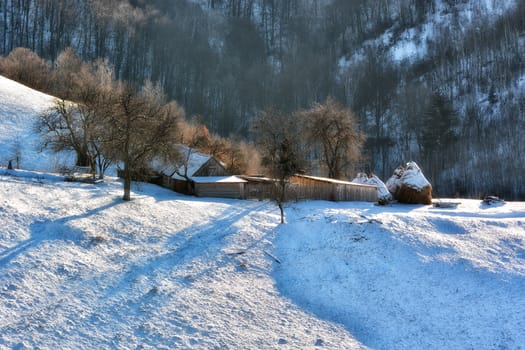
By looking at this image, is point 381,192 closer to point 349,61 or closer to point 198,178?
point 198,178

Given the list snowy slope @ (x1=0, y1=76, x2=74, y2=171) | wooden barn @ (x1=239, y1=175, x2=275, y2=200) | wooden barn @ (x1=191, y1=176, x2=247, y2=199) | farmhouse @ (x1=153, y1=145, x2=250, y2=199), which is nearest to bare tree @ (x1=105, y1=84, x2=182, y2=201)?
wooden barn @ (x1=191, y1=176, x2=247, y2=199)

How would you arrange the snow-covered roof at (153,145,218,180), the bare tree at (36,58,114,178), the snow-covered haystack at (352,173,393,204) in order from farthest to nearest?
the snow-covered roof at (153,145,218,180)
the bare tree at (36,58,114,178)
the snow-covered haystack at (352,173,393,204)

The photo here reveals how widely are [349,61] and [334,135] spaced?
68059 millimetres

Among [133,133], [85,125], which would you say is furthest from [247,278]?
[85,125]

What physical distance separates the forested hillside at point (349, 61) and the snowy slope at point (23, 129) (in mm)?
45586

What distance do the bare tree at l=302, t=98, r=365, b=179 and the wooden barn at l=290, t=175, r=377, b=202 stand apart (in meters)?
12.3

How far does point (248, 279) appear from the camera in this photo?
45.7ft

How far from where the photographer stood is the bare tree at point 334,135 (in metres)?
42.3

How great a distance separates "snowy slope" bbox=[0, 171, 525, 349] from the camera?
10.1 meters

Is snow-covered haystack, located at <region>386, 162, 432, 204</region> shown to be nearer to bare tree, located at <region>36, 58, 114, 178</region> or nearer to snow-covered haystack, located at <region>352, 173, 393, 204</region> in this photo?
snow-covered haystack, located at <region>352, 173, 393, 204</region>

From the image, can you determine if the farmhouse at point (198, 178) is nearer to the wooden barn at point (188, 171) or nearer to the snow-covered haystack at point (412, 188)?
the wooden barn at point (188, 171)

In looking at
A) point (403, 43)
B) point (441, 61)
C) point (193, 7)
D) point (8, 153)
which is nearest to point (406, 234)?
point (8, 153)

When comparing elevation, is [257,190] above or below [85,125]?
below

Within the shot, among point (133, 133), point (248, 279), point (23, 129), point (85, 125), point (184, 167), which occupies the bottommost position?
point (248, 279)
